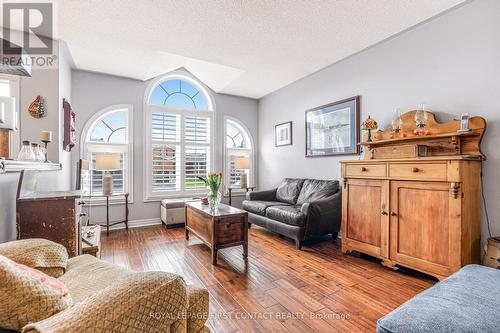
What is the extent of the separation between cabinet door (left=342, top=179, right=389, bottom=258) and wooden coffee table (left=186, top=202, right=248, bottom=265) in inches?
49.8

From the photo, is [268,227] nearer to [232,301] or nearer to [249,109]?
[232,301]

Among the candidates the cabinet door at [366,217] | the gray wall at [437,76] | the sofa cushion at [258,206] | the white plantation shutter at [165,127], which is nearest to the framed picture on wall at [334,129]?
the gray wall at [437,76]

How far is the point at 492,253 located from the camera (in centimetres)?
201

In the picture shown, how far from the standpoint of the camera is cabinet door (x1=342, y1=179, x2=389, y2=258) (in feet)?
8.52

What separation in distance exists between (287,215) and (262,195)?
120cm

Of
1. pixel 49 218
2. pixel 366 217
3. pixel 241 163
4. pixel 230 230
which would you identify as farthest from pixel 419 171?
pixel 241 163

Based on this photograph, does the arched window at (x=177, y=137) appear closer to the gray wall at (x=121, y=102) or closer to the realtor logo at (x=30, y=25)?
the gray wall at (x=121, y=102)

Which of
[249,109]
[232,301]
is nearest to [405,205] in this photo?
[232,301]

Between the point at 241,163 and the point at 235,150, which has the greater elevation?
the point at 235,150

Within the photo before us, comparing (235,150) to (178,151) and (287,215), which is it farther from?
(287,215)

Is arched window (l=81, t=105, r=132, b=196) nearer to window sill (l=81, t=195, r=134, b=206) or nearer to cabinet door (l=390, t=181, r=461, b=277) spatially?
window sill (l=81, t=195, r=134, b=206)

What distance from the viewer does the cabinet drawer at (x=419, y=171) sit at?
7.04 feet

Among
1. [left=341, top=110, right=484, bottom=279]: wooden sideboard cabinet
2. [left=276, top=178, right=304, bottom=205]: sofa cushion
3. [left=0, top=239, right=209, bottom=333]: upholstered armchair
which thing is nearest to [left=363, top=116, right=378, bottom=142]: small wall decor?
[left=341, top=110, right=484, bottom=279]: wooden sideboard cabinet

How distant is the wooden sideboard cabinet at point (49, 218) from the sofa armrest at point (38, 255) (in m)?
0.33
